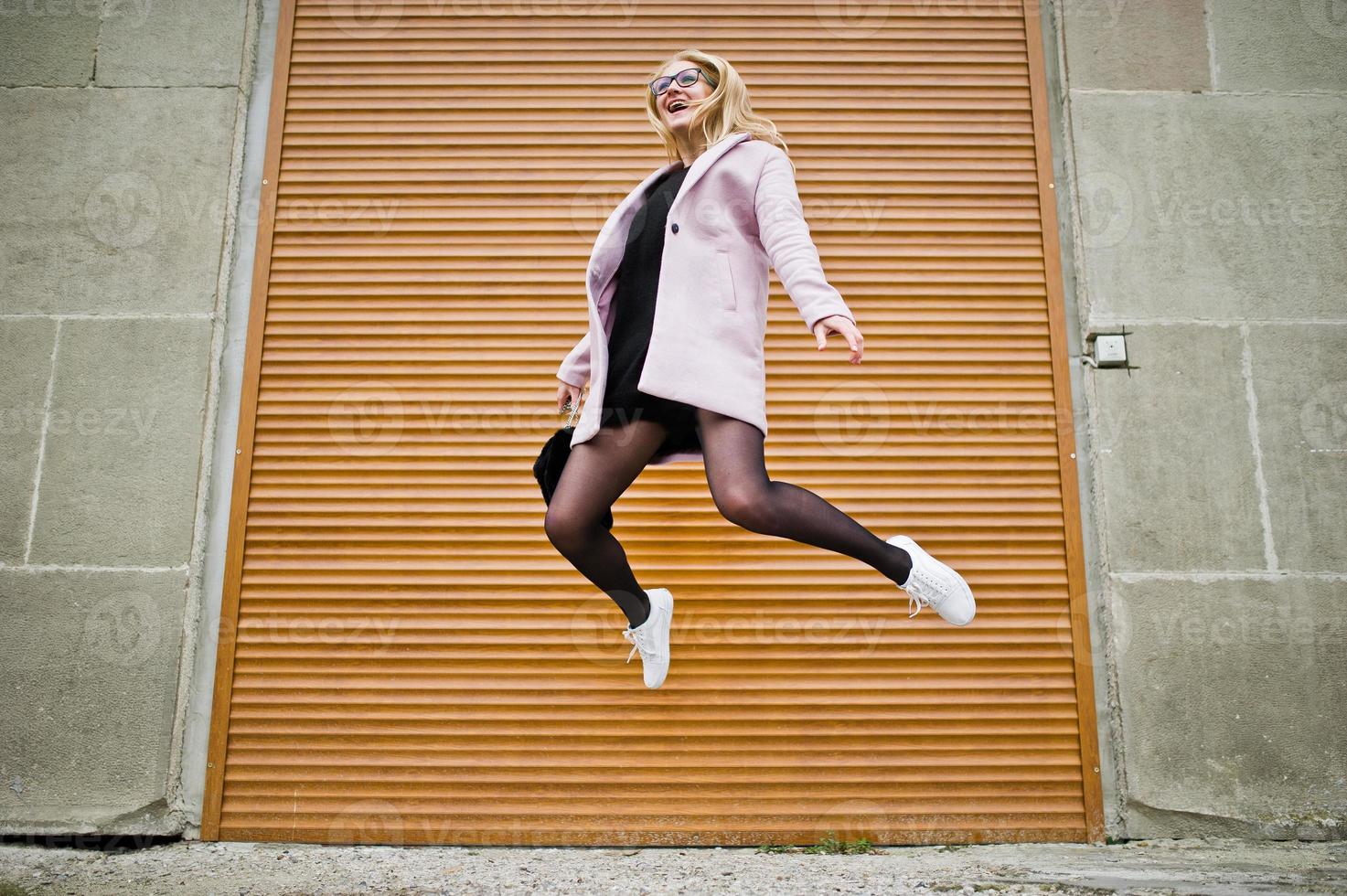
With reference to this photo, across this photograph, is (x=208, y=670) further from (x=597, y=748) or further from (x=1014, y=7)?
(x=1014, y=7)

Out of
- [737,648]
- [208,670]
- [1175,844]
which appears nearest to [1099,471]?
[1175,844]

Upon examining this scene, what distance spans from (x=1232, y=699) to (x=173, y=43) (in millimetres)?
4827

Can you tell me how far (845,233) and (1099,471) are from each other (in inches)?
52.4

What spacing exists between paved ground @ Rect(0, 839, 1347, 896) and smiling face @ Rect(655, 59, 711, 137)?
218 cm

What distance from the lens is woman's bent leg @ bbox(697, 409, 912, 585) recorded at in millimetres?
2316

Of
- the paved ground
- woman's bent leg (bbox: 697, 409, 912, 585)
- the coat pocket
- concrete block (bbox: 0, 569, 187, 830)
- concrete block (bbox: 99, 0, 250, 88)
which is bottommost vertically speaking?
the paved ground

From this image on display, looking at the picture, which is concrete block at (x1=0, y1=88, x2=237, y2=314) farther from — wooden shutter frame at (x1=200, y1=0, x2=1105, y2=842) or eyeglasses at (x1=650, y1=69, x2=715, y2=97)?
eyeglasses at (x1=650, y1=69, x2=715, y2=97)

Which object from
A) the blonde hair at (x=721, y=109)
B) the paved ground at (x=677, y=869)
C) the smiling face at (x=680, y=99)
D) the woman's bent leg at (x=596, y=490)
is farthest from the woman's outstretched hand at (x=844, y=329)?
the paved ground at (x=677, y=869)

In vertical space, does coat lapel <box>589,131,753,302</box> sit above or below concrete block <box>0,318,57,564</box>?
above

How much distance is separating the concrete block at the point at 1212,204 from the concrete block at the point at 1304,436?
130 millimetres

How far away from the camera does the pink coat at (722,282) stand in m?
2.37

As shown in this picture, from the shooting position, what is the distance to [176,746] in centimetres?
321

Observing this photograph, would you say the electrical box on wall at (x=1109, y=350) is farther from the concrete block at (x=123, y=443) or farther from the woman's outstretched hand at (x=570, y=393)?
the concrete block at (x=123, y=443)

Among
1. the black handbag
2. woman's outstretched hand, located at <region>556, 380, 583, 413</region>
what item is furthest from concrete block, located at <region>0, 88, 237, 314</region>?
the black handbag
